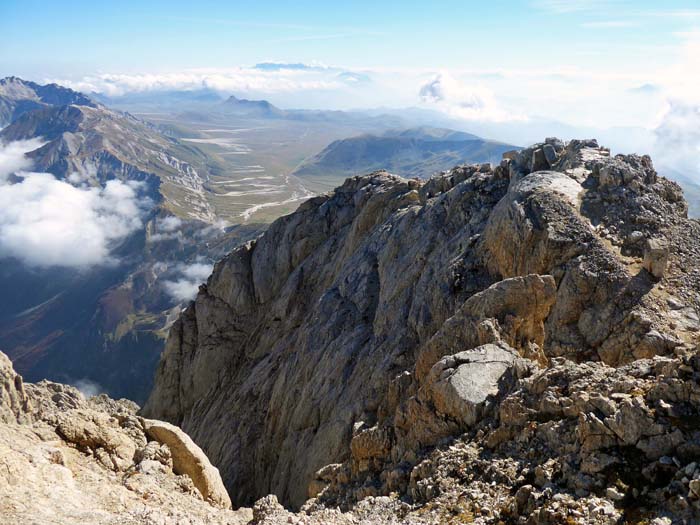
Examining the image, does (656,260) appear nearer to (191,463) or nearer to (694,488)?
(694,488)

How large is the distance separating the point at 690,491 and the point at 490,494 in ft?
20.0

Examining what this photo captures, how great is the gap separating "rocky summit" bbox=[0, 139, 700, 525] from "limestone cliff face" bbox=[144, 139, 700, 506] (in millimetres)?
159

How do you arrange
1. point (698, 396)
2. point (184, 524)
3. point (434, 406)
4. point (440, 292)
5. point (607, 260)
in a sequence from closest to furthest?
point (698, 396), point (184, 524), point (434, 406), point (607, 260), point (440, 292)

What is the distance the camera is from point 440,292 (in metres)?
40.3

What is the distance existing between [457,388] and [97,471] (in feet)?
54.2

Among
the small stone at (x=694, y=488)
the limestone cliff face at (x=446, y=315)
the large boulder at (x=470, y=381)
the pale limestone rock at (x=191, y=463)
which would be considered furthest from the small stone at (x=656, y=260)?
the pale limestone rock at (x=191, y=463)

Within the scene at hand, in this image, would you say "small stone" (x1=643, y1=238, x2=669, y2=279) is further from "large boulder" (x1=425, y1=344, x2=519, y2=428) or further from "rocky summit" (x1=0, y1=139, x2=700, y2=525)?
"large boulder" (x1=425, y1=344, x2=519, y2=428)

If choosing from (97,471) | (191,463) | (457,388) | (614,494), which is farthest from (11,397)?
(614,494)

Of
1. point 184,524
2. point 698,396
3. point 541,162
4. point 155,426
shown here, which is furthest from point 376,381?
point 541,162

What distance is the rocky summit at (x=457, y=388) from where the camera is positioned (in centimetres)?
1712

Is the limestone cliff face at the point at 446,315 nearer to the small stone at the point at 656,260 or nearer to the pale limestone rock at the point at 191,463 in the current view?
the small stone at the point at 656,260

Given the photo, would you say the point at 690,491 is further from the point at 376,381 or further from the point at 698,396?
the point at 376,381

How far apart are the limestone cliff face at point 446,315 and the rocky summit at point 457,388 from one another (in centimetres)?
16

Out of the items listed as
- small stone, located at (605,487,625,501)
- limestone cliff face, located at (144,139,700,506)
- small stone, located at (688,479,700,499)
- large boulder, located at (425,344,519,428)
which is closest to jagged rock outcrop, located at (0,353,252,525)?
limestone cliff face, located at (144,139,700,506)
